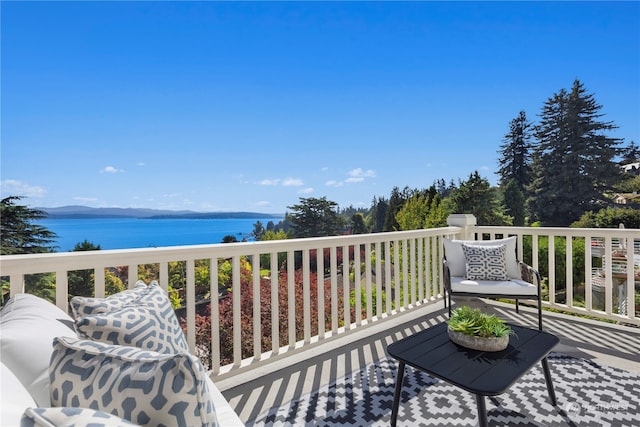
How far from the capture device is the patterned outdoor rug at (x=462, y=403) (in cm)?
188

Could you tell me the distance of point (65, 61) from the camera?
26.2 feet

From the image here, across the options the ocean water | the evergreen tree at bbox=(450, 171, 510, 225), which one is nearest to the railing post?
the ocean water

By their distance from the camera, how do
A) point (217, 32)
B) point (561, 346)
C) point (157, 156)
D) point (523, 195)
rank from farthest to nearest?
point (523, 195) < point (157, 156) < point (217, 32) < point (561, 346)

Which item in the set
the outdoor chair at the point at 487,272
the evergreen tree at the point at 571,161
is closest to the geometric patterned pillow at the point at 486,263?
the outdoor chair at the point at 487,272

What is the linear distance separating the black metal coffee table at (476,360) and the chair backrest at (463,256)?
5.50 feet

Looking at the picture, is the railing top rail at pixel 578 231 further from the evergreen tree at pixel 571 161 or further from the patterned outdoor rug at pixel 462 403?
the evergreen tree at pixel 571 161

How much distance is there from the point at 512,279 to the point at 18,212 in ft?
23.7

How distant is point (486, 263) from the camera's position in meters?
3.51

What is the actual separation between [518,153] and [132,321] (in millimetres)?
22821

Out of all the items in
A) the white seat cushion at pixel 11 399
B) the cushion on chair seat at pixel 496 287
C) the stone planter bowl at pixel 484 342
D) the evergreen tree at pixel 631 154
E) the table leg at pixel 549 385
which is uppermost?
the evergreen tree at pixel 631 154

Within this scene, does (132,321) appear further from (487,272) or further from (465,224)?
(465,224)

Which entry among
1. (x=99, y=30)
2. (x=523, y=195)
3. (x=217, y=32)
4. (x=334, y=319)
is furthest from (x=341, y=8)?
(x=523, y=195)

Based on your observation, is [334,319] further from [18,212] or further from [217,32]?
[217,32]

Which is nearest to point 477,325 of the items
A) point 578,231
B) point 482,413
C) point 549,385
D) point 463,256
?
point 482,413
